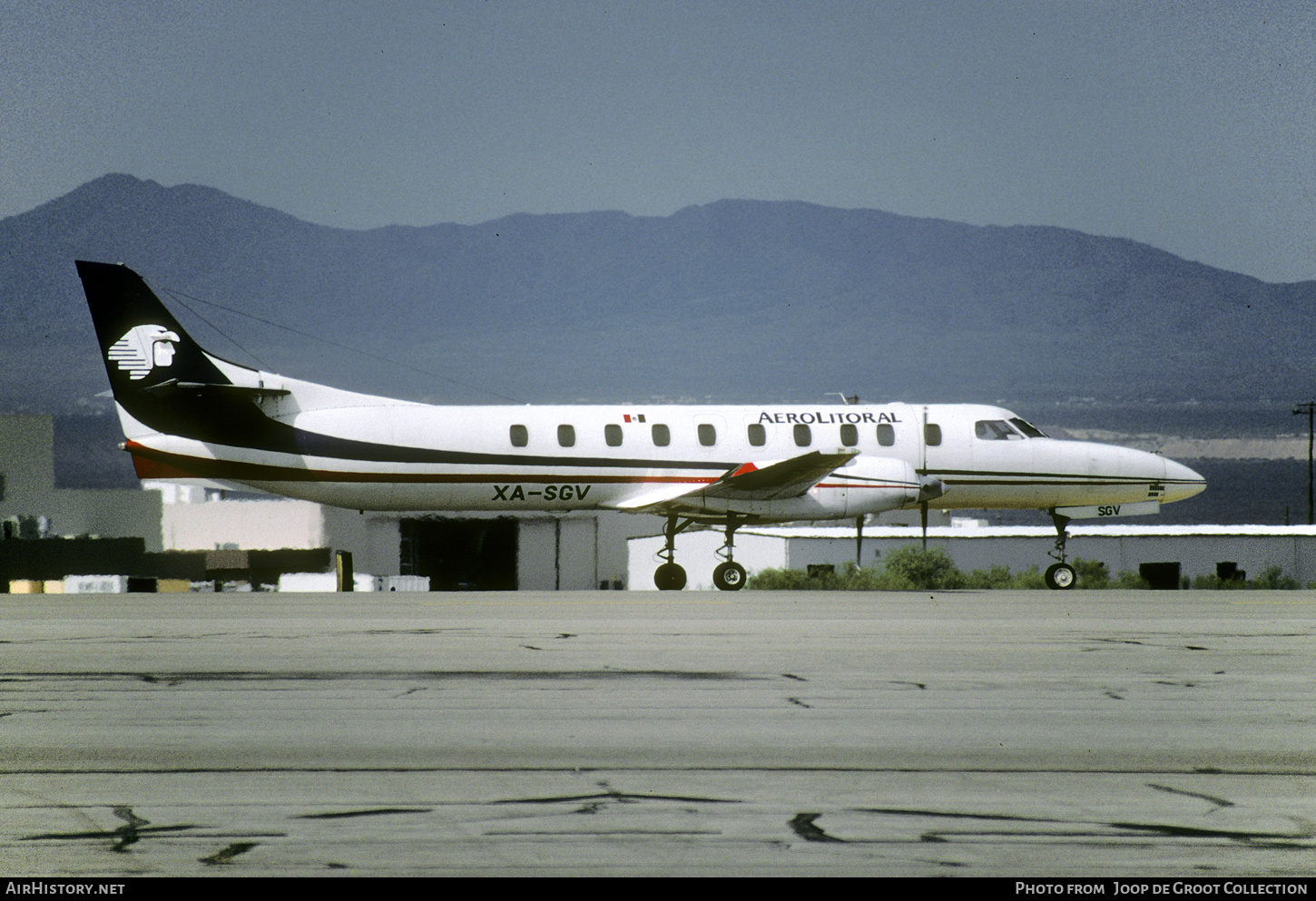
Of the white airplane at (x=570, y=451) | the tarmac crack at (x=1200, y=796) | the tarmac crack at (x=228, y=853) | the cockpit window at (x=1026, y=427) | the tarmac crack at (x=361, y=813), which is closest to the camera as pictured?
the tarmac crack at (x=228, y=853)

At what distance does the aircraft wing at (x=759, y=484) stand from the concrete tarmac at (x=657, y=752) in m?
9.47

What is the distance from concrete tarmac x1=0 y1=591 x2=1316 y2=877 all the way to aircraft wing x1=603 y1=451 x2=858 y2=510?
31.1 ft

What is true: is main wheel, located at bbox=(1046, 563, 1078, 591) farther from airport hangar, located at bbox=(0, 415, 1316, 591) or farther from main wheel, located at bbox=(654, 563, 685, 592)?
airport hangar, located at bbox=(0, 415, 1316, 591)

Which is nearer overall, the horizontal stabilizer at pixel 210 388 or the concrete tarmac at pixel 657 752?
the concrete tarmac at pixel 657 752

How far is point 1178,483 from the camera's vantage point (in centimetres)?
3005

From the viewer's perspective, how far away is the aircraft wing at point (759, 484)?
2647 cm

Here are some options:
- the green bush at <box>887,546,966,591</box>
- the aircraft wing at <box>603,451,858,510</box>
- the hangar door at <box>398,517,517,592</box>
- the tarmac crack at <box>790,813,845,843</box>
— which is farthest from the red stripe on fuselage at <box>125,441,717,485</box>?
the hangar door at <box>398,517,517,592</box>

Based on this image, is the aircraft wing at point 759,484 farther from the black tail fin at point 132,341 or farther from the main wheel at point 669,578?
the black tail fin at point 132,341

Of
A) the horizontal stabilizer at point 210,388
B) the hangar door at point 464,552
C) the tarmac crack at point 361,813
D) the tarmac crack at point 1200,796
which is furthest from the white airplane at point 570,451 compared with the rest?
the hangar door at point 464,552

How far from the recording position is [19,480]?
8025cm

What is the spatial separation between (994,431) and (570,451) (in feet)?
28.9

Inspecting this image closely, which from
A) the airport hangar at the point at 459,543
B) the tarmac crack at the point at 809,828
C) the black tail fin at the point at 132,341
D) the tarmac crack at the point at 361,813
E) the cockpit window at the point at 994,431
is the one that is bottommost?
the tarmac crack at the point at 809,828
